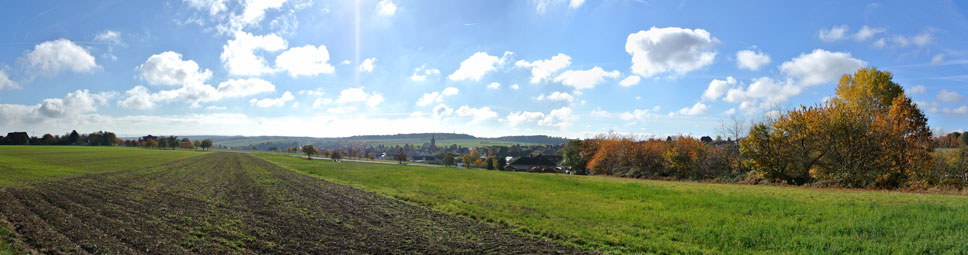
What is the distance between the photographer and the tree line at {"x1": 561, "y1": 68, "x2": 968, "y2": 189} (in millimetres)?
24125

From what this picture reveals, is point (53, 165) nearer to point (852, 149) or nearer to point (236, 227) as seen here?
point (236, 227)

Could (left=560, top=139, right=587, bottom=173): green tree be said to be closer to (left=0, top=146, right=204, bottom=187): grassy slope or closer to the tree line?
the tree line

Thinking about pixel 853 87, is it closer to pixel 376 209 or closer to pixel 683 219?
pixel 683 219

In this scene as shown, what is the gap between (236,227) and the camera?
37.9 ft

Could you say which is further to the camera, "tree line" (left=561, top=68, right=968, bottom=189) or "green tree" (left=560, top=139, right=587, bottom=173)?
"green tree" (left=560, top=139, right=587, bottom=173)

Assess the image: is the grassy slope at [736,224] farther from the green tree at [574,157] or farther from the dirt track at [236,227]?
the green tree at [574,157]

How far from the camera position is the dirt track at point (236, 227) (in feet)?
30.6

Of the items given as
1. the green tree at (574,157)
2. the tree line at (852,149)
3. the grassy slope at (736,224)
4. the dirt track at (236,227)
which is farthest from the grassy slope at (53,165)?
the green tree at (574,157)

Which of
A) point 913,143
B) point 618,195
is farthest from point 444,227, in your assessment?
point 913,143

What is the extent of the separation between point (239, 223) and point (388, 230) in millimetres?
4703

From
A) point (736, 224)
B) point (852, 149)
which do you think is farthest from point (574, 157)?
point (736, 224)

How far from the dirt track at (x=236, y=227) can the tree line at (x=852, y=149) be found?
89.1 feet

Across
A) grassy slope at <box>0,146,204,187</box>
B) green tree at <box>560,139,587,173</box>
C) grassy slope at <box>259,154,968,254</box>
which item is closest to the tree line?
grassy slope at <box>259,154,968,254</box>

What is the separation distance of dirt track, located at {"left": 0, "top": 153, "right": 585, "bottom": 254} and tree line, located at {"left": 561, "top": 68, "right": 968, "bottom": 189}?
1069 inches
